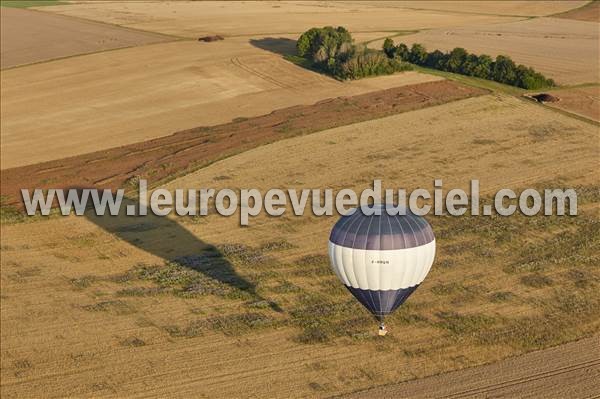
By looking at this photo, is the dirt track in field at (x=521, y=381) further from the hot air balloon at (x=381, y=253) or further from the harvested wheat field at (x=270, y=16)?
the harvested wheat field at (x=270, y=16)

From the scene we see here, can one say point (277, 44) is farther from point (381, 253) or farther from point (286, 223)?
point (381, 253)

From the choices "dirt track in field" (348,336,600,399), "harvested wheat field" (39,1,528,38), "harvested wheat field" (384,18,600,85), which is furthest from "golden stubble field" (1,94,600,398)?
"harvested wheat field" (39,1,528,38)

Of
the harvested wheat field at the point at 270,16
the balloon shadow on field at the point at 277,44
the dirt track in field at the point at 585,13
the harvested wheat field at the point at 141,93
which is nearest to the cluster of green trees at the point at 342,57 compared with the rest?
the harvested wheat field at the point at 141,93

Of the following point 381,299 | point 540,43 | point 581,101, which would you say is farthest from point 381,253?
point 540,43

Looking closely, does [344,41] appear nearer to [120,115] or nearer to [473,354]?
[120,115]

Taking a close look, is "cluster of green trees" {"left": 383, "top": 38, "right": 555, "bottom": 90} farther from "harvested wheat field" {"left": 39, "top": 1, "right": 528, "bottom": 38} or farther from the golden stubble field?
"harvested wheat field" {"left": 39, "top": 1, "right": 528, "bottom": 38}

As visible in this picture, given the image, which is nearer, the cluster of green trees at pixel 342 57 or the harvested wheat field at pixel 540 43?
the cluster of green trees at pixel 342 57
